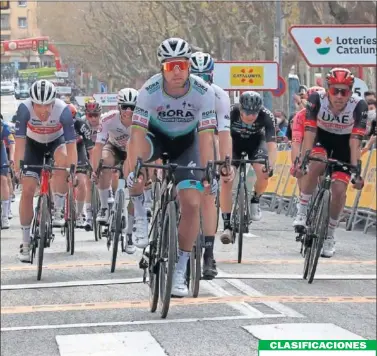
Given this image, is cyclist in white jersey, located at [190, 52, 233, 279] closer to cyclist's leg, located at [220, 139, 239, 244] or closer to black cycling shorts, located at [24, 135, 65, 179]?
black cycling shorts, located at [24, 135, 65, 179]

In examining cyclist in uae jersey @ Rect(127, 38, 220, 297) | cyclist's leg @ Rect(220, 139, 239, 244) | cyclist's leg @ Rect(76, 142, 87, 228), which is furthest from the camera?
cyclist's leg @ Rect(220, 139, 239, 244)

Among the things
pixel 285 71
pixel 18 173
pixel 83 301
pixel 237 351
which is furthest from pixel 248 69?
pixel 83 301

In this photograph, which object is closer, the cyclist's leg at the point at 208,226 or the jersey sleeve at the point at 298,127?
the cyclist's leg at the point at 208,226

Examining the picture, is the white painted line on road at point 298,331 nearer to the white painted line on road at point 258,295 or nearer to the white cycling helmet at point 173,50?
the white painted line on road at point 258,295

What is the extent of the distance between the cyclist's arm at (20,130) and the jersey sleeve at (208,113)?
113 centimetres

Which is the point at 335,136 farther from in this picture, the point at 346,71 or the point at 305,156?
the point at 346,71

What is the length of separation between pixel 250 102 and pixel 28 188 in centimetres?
349

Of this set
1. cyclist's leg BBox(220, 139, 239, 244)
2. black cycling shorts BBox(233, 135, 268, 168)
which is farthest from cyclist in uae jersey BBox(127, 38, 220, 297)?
cyclist's leg BBox(220, 139, 239, 244)

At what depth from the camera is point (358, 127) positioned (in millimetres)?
10289

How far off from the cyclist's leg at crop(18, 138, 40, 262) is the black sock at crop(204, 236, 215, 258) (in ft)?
4.72

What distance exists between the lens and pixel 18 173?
30.0 ft

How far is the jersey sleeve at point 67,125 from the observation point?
7.59 meters

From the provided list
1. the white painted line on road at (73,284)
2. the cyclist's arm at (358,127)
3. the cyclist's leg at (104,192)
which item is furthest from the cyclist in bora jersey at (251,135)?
the white painted line on road at (73,284)

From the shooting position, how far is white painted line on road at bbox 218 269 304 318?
1542 centimetres
